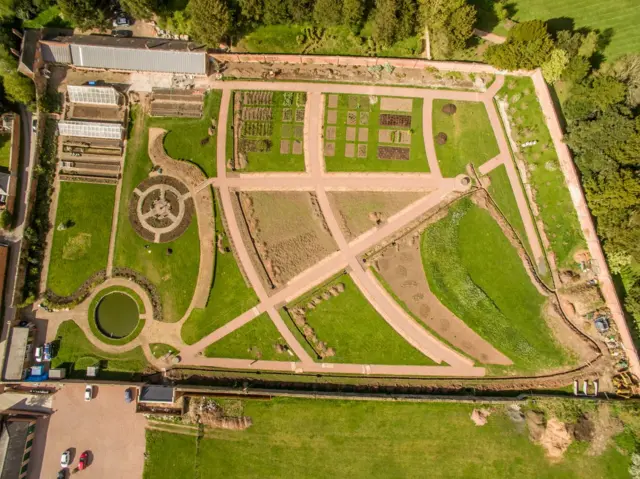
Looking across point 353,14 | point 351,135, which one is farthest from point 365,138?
point 353,14

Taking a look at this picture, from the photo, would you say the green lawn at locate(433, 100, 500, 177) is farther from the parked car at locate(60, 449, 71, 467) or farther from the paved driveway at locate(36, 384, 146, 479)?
the parked car at locate(60, 449, 71, 467)

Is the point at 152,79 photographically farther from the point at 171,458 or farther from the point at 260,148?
the point at 171,458

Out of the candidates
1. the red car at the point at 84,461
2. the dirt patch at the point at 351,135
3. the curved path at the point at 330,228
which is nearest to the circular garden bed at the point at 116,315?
the curved path at the point at 330,228

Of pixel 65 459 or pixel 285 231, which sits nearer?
pixel 65 459

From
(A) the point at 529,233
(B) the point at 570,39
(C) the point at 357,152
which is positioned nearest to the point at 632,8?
(B) the point at 570,39

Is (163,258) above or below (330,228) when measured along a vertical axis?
below

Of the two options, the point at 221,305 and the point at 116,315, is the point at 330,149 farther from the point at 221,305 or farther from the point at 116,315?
the point at 116,315
